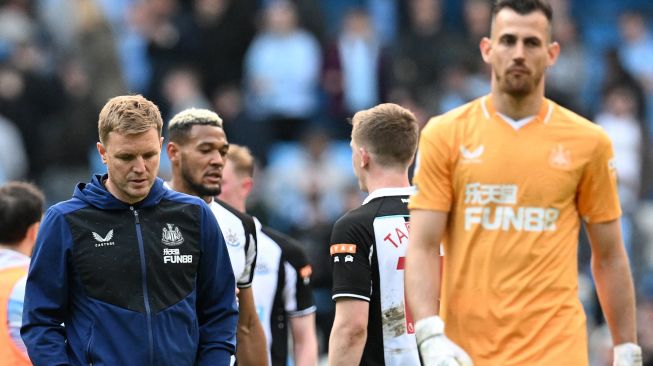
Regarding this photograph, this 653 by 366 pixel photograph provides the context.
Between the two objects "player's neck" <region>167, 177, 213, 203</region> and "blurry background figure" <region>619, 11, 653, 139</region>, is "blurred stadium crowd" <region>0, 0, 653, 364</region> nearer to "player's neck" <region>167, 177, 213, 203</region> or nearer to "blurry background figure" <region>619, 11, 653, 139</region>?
"blurry background figure" <region>619, 11, 653, 139</region>

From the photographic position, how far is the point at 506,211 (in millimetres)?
5629

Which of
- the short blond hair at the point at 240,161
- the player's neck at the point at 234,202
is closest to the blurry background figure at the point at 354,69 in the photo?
the short blond hair at the point at 240,161

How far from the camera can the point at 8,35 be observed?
17.6 meters

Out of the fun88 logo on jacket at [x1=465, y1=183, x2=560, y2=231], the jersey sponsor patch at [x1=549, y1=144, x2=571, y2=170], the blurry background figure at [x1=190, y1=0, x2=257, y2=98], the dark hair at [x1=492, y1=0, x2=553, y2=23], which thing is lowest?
the fun88 logo on jacket at [x1=465, y1=183, x2=560, y2=231]

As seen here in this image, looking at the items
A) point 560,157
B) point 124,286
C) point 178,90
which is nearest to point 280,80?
point 178,90

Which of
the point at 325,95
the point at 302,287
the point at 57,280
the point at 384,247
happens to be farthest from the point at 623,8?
the point at 57,280

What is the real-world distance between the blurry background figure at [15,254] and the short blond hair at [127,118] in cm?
Result: 118

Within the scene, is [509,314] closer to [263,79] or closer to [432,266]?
[432,266]

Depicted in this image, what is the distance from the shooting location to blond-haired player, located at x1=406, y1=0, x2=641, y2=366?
5578 millimetres

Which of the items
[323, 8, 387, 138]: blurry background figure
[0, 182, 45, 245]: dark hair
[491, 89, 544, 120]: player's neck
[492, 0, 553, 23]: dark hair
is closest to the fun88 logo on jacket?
[491, 89, 544, 120]: player's neck

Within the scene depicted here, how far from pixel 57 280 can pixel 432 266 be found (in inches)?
68.5

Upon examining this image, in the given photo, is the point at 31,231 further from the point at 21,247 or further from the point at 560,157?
the point at 560,157

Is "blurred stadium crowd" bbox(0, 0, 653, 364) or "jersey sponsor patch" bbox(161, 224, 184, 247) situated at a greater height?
"blurred stadium crowd" bbox(0, 0, 653, 364)

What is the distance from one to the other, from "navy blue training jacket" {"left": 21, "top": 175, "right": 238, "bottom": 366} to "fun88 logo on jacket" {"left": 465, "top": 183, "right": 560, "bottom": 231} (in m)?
1.40
